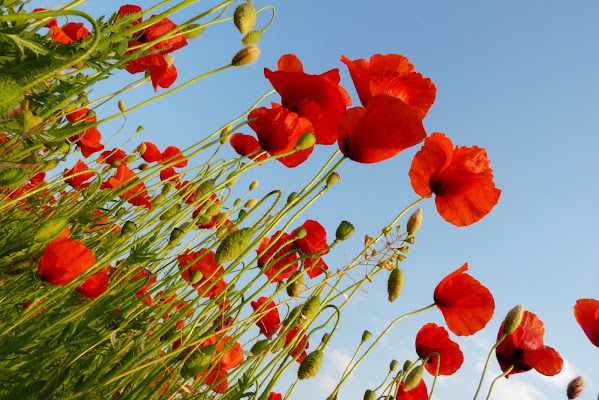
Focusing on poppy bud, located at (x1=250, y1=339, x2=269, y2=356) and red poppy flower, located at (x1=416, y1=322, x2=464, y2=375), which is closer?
poppy bud, located at (x1=250, y1=339, x2=269, y2=356)

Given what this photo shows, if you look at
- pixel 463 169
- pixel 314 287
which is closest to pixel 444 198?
pixel 463 169

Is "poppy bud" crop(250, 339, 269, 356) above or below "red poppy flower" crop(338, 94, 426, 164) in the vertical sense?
below

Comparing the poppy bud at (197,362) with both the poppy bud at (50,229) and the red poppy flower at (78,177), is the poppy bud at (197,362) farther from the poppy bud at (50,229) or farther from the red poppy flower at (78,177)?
the red poppy flower at (78,177)

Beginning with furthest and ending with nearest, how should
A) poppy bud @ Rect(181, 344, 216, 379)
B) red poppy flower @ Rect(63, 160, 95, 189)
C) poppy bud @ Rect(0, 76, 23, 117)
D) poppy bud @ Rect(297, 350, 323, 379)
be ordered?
red poppy flower @ Rect(63, 160, 95, 189)
poppy bud @ Rect(297, 350, 323, 379)
poppy bud @ Rect(181, 344, 216, 379)
poppy bud @ Rect(0, 76, 23, 117)

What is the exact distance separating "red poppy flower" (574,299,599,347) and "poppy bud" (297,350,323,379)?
3.72 feet

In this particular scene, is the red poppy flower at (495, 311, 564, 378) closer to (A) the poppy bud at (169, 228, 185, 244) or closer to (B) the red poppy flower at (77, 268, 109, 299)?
(A) the poppy bud at (169, 228, 185, 244)

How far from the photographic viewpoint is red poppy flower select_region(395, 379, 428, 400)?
1696mm

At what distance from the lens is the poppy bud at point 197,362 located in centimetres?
118

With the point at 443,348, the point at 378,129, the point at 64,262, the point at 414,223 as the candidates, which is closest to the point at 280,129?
the point at 378,129

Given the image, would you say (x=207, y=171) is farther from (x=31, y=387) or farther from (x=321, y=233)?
(x=31, y=387)

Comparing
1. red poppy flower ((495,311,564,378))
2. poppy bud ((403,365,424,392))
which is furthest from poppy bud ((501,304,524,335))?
poppy bud ((403,365,424,392))

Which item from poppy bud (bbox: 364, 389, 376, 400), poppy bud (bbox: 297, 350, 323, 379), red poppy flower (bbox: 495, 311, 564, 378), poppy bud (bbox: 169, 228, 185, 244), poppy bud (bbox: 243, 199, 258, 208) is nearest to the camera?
poppy bud (bbox: 297, 350, 323, 379)

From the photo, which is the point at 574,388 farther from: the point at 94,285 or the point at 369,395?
the point at 94,285

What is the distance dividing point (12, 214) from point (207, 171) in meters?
1.22
